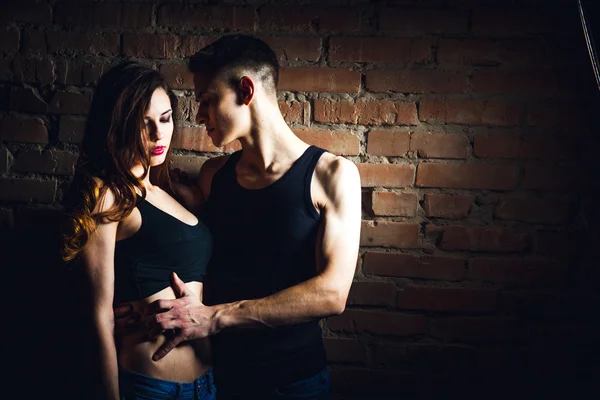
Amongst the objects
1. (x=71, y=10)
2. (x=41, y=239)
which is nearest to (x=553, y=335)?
(x=41, y=239)

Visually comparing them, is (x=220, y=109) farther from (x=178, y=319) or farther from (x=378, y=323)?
(x=378, y=323)

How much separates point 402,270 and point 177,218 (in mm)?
783

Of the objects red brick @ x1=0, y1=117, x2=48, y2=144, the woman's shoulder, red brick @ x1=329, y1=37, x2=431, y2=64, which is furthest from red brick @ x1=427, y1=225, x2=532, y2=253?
red brick @ x1=0, y1=117, x2=48, y2=144

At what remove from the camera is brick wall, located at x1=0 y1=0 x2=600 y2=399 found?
153 centimetres

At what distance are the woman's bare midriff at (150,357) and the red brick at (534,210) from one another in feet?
3.63

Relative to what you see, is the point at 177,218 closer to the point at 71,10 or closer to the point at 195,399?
the point at 195,399

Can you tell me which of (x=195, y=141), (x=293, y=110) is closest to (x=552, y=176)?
(x=293, y=110)

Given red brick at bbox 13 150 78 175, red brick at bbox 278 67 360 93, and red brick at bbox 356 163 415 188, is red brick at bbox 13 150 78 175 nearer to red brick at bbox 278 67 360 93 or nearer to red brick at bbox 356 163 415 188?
red brick at bbox 278 67 360 93

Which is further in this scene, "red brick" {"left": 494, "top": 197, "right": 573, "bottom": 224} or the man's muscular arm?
Result: "red brick" {"left": 494, "top": 197, "right": 573, "bottom": 224}

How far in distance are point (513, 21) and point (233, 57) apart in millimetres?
928

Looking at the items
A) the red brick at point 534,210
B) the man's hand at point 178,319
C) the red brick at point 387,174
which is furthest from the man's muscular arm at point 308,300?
the red brick at point 534,210

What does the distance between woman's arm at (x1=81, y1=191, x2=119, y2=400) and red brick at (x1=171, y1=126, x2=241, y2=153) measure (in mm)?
413

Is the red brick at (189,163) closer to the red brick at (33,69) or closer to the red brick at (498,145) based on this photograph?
the red brick at (33,69)

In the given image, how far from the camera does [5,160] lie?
1.62 meters
